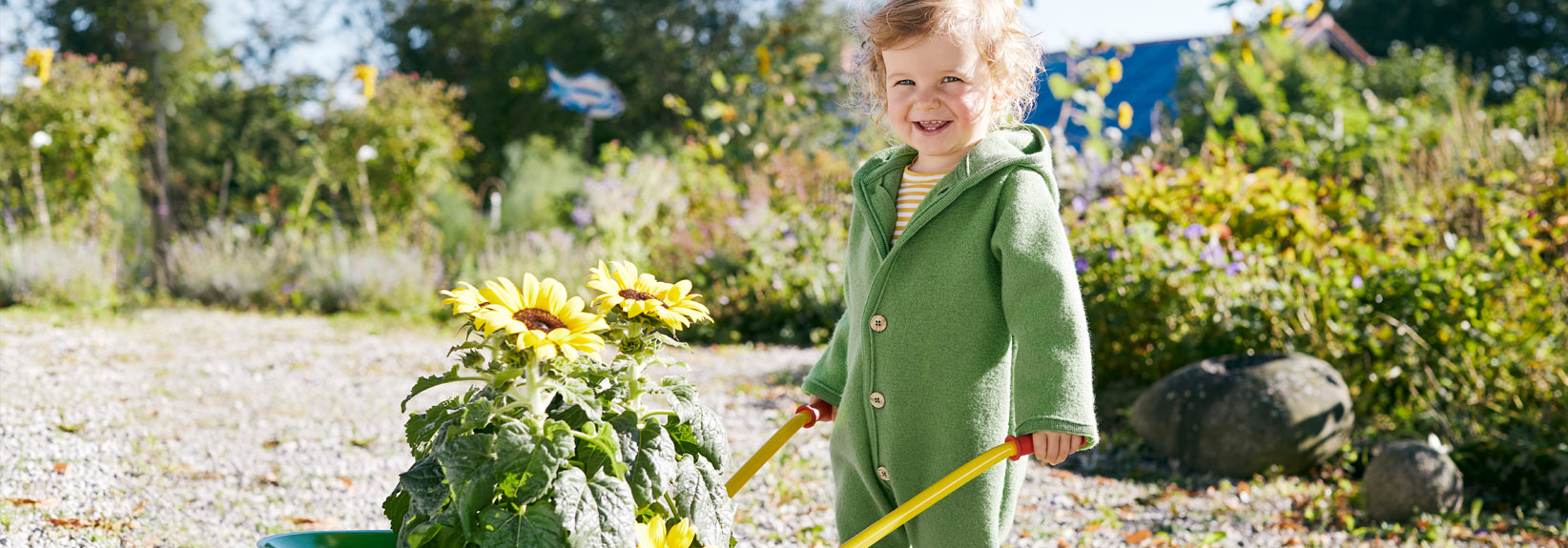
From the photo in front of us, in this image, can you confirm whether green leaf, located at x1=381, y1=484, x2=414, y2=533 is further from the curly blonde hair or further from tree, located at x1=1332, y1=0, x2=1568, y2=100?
tree, located at x1=1332, y1=0, x2=1568, y2=100

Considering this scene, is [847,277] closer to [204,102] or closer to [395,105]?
[395,105]

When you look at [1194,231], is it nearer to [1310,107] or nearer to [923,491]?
[923,491]

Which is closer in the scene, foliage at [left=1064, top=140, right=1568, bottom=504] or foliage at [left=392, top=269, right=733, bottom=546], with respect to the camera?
foliage at [left=392, top=269, right=733, bottom=546]

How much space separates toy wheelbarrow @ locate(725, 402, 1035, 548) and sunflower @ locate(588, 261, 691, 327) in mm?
269

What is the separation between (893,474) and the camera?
69.1 inches

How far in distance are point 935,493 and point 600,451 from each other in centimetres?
44

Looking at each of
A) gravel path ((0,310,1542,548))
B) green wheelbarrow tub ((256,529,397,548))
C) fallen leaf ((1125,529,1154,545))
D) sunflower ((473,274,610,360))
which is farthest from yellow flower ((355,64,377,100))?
sunflower ((473,274,610,360))

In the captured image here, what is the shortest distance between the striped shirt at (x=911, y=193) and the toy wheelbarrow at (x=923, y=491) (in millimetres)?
364

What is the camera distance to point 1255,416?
357 cm

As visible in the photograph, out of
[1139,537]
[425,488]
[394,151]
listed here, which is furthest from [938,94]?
[394,151]

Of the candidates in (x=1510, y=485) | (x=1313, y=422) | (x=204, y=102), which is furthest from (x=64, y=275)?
(x=204, y=102)

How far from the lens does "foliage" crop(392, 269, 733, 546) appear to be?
48.7 inches

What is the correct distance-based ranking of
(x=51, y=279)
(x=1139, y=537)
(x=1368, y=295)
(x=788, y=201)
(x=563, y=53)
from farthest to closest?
(x=563, y=53)
(x=788, y=201)
(x=51, y=279)
(x=1368, y=295)
(x=1139, y=537)

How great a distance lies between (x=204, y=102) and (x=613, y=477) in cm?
1589
